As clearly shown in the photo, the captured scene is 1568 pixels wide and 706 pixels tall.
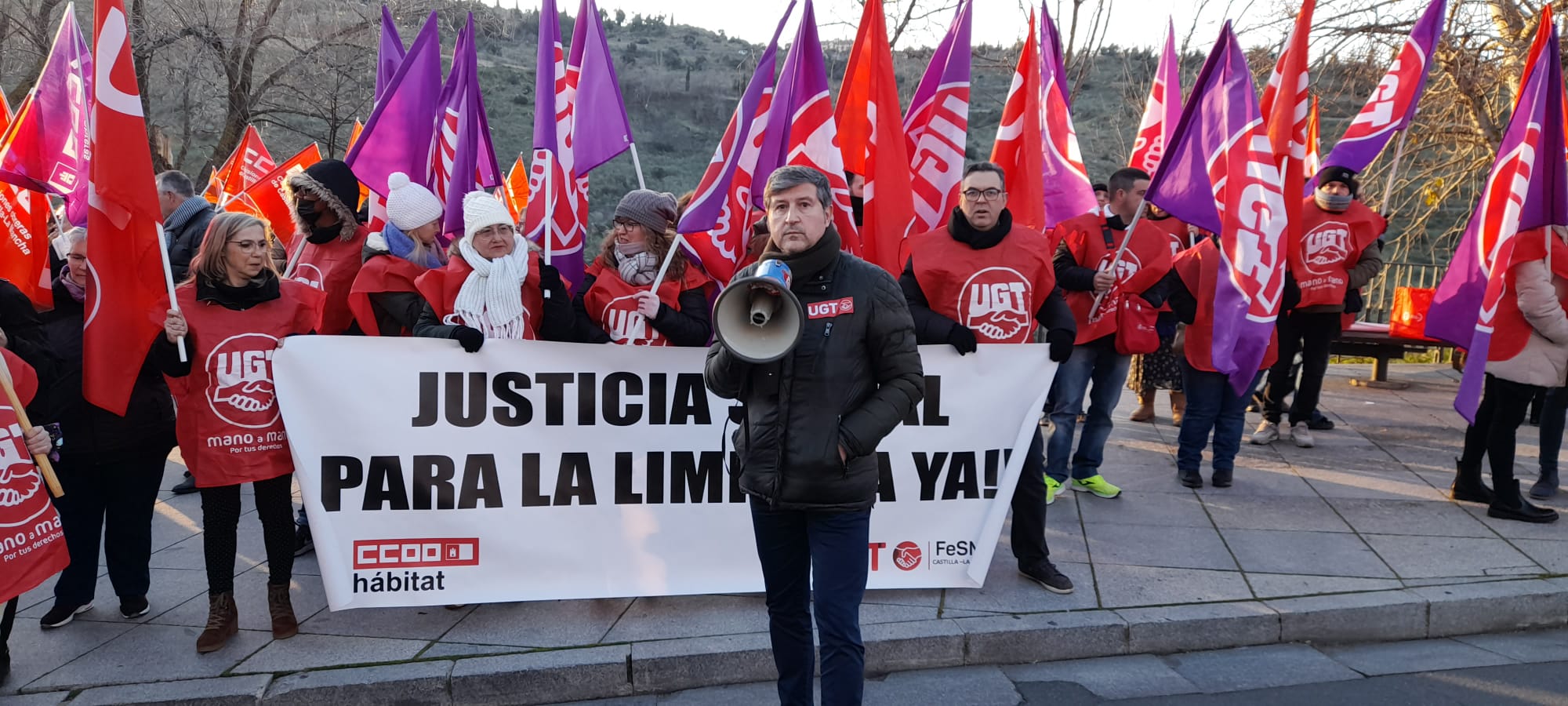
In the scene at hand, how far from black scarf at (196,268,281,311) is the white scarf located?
0.74 meters

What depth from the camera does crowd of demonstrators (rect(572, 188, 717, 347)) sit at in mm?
4789

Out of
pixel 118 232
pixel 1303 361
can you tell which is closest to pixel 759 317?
pixel 118 232

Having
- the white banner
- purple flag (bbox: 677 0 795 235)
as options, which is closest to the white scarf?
the white banner

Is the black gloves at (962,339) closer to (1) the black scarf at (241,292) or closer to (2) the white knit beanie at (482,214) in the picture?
(2) the white knit beanie at (482,214)

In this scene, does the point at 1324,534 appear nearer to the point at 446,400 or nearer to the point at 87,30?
the point at 446,400

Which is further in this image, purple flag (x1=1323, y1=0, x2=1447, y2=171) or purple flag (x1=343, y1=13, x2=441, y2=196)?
purple flag (x1=1323, y1=0, x2=1447, y2=171)

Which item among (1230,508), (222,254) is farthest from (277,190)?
(1230,508)

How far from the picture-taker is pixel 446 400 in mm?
4430

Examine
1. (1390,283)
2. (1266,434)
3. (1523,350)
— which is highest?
(1523,350)

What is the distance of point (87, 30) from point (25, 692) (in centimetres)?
2328

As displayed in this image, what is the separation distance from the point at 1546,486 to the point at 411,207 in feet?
21.9

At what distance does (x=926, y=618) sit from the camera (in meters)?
4.39

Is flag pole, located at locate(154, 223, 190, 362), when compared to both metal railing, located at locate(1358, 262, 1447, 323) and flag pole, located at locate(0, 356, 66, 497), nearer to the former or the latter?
flag pole, located at locate(0, 356, 66, 497)

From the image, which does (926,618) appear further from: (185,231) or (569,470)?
(185,231)
